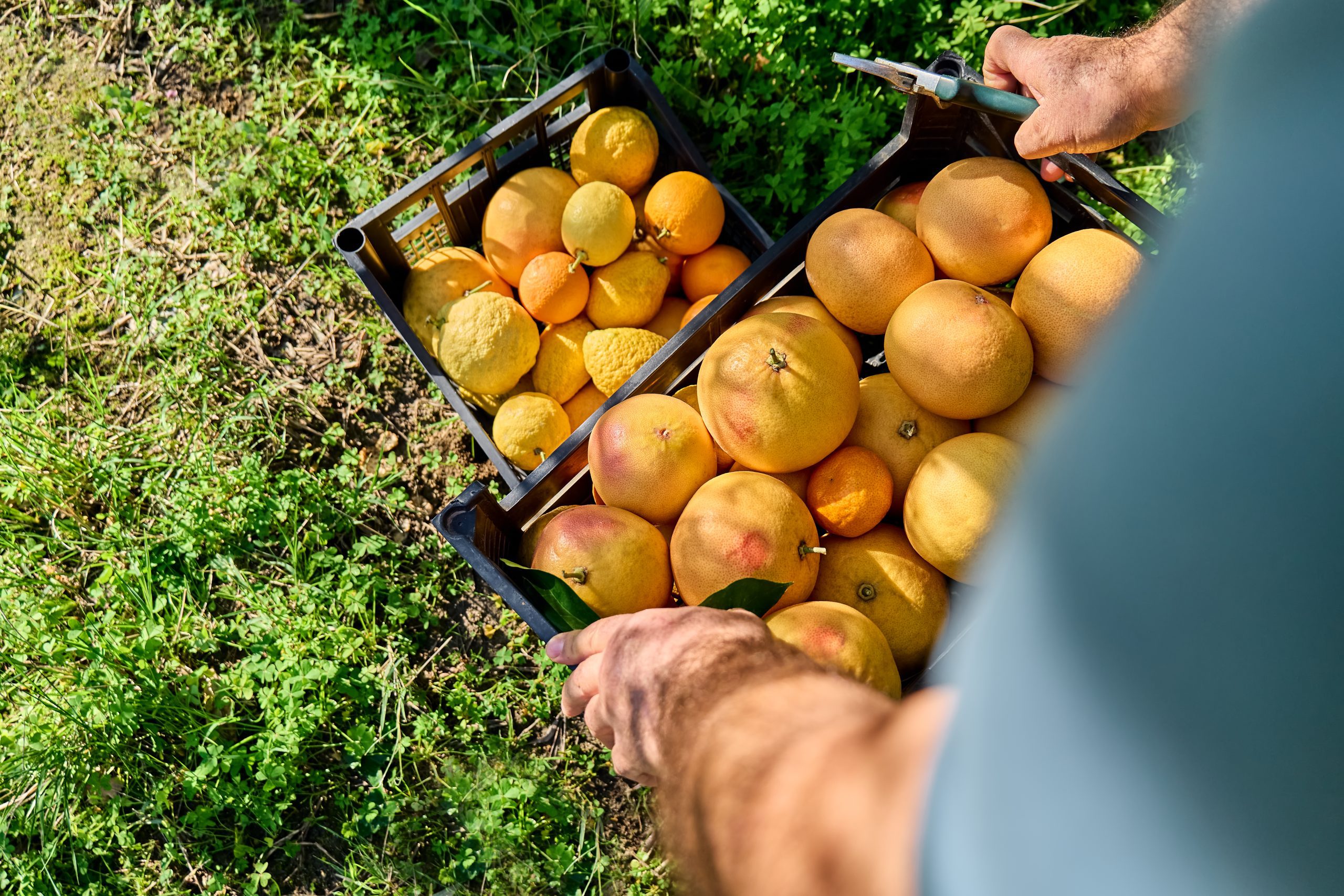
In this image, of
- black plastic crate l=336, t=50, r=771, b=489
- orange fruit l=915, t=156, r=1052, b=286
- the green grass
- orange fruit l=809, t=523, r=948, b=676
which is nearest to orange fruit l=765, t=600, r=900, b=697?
orange fruit l=809, t=523, r=948, b=676

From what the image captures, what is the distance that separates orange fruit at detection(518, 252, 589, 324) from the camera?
86.7 inches

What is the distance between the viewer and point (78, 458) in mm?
2797

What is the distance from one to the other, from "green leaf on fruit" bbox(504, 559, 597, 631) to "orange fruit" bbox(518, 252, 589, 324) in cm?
85

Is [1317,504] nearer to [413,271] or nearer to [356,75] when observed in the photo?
[413,271]

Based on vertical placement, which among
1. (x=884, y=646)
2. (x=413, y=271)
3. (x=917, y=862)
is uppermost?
(x=413, y=271)

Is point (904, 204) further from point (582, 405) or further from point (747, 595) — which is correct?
point (747, 595)

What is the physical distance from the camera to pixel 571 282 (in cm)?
222

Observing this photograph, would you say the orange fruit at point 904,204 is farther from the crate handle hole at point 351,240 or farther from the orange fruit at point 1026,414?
the crate handle hole at point 351,240

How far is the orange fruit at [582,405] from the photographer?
229cm

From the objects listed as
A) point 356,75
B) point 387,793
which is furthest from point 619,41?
point 387,793

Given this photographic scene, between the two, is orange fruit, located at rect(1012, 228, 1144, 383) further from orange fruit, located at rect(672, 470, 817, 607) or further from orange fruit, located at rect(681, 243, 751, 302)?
orange fruit, located at rect(681, 243, 751, 302)

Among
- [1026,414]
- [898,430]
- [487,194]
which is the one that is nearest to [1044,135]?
[1026,414]

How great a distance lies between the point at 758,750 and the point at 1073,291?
4.08 ft

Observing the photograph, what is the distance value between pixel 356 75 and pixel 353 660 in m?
2.13
